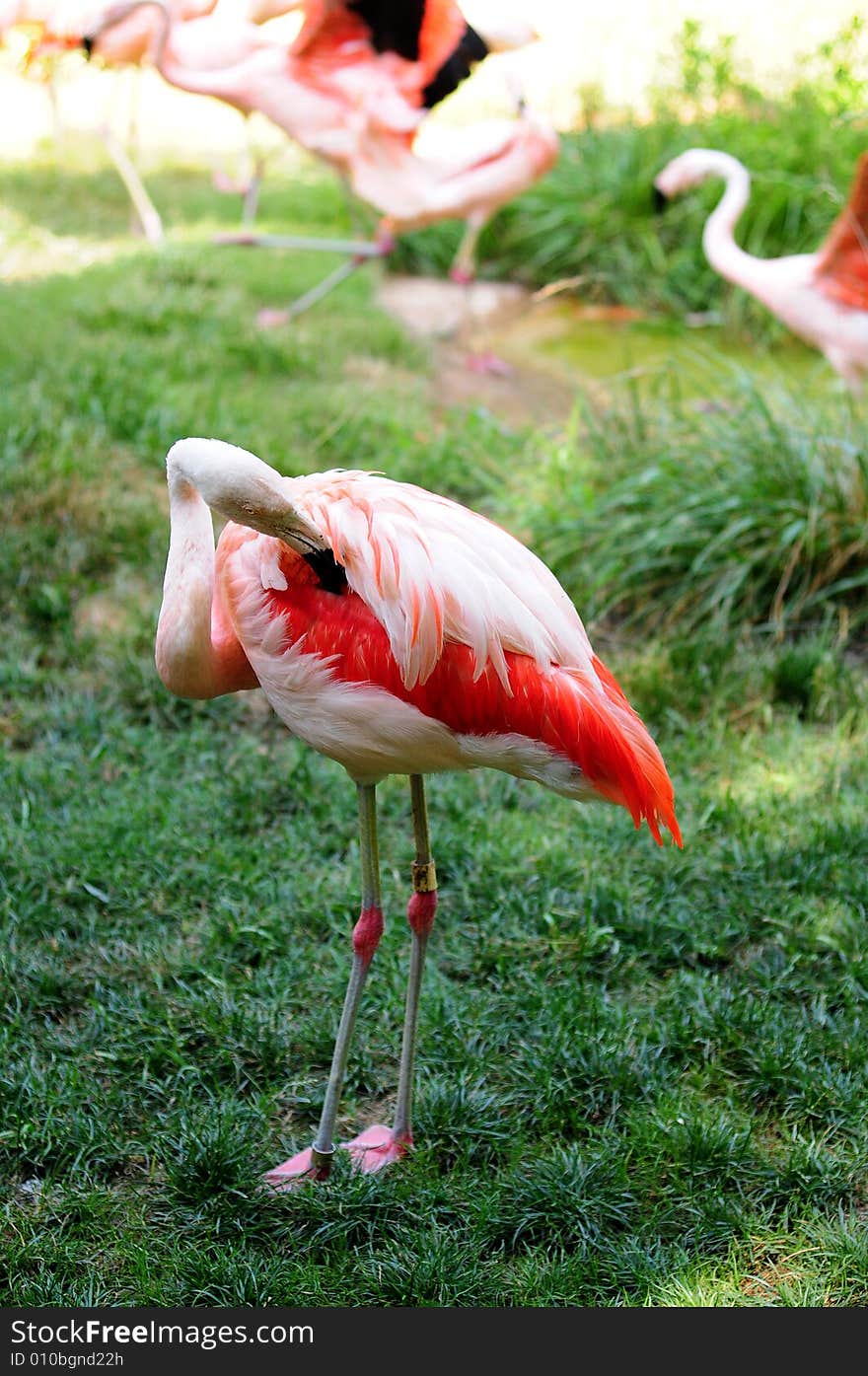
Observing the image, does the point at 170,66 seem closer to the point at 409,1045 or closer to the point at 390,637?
the point at 390,637

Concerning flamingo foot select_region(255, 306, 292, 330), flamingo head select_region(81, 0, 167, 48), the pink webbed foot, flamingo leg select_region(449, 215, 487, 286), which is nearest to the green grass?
the pink webbed foot

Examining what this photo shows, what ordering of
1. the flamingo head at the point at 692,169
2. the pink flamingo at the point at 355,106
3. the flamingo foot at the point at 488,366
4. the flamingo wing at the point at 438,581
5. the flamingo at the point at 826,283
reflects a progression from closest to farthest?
the flamingo wing at the point at 438,581 → the flamingo at the point at 826,283 → the pink flamingo at the point at 355,106 → the flamingo head at the point at 692,169 → the flamingo foot at the point at 488,366

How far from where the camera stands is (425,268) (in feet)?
30.6

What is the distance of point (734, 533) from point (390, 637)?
8.32 feet

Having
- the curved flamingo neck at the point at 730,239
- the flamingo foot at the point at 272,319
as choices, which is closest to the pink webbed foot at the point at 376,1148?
the curved flamingo neck at the point at 730,239

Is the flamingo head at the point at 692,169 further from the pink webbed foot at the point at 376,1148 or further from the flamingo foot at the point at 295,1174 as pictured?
the flamingo foot at the point at 295,1174

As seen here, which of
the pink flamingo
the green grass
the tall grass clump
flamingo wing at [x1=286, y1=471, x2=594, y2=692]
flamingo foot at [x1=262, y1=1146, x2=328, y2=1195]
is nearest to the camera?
flamingo wing at [x1=286, y1=471, x2=594, y2=692]

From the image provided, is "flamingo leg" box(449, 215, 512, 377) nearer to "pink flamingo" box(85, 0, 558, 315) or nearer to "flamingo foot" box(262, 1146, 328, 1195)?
"pink flamingo" box(85, 0, 558, 315)

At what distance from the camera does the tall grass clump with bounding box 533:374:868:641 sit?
4836 millimetres

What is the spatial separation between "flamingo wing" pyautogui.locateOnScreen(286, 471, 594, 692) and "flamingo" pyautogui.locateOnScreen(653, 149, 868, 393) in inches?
155

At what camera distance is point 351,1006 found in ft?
9.27

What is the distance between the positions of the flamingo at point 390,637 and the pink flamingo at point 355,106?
15.4 ft

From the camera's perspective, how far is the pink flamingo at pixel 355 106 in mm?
6781

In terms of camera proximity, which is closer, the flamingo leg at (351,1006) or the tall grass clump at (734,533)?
the flamingo leg at (351,1006)
